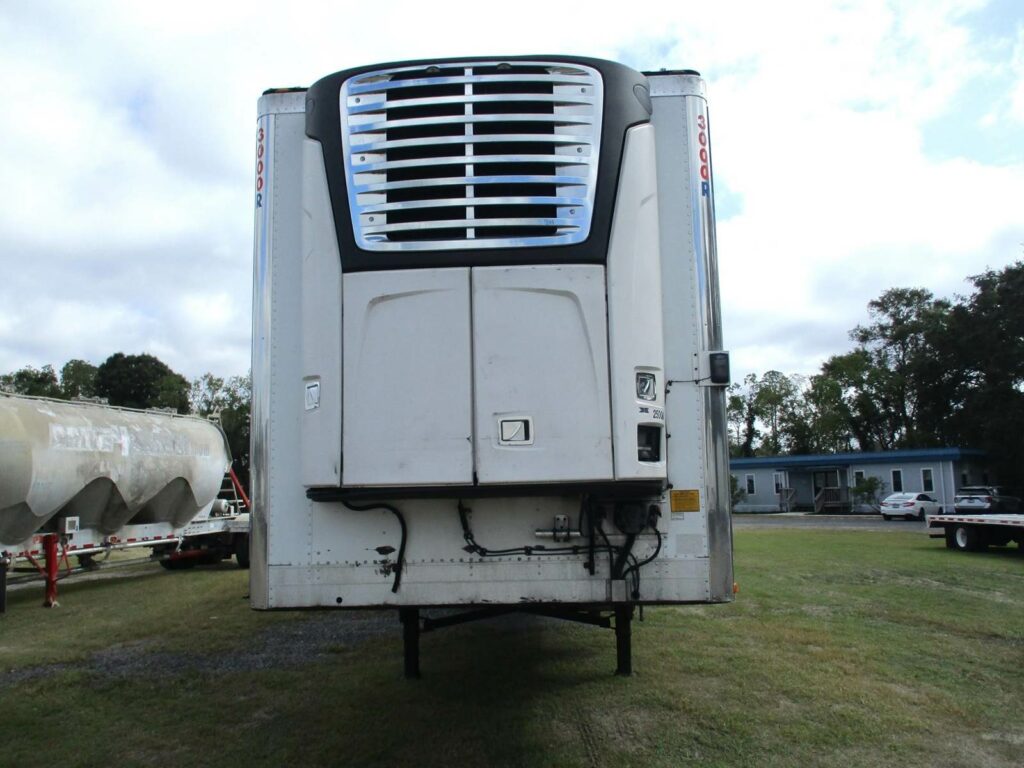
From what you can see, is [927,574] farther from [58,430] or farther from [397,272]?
[58,430]

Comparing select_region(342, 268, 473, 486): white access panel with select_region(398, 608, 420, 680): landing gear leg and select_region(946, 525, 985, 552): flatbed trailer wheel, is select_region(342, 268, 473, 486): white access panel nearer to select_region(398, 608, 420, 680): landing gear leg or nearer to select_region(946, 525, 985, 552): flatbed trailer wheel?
select_region(398, 608, 420, 680): landing gear leg

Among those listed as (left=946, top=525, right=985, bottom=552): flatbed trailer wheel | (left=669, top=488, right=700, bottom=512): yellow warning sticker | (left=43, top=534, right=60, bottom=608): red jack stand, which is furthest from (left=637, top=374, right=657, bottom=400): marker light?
(left=946, top=525, right=985, bottom=552): flatbed trailer wheel

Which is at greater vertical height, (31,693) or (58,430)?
(58,430)

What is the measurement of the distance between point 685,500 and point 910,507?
3118 centimetres

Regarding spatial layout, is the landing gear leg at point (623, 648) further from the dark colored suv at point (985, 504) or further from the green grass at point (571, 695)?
the dark colored suv at point (985, 504)

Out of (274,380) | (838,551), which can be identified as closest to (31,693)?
(274,380)

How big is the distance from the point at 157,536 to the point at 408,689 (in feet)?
29.0

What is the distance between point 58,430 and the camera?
10.3m

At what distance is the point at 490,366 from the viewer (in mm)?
3473

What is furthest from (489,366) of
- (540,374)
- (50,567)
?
(50,567)

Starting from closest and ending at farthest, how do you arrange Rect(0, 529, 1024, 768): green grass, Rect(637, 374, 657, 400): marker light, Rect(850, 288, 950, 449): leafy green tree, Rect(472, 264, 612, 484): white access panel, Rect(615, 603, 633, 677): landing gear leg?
Rect(472, 264, 612, 484): white access panel < Rect(637, 374, 657, 400): marker light < Rect(0, 529, 1024, 768): green grass < Rect(615, 603, 633, 677): landing gear leg < Rect(850, 288, 950, 449): leafy green tree

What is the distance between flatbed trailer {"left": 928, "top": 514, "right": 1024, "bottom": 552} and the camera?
49.6 feet

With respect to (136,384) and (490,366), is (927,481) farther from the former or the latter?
(136,384)

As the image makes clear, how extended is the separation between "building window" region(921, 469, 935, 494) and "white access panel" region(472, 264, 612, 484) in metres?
38.4
